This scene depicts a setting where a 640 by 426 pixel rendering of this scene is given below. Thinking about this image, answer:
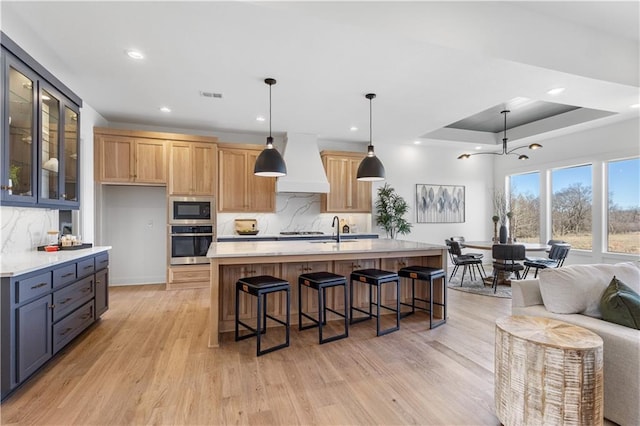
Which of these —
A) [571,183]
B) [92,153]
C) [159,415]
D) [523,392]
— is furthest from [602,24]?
[92,153]

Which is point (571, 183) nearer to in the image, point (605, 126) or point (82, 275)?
point (605, 126)

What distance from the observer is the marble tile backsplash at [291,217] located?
603 cm

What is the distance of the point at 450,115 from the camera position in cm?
482

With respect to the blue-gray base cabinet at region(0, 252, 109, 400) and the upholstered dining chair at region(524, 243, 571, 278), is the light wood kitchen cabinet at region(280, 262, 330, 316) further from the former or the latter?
the upholstered dining chair at region(524, 243, 571, 278)

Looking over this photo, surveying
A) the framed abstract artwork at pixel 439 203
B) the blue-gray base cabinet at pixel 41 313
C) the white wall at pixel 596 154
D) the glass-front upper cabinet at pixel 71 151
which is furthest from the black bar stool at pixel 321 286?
the white wall at pixel 596 154

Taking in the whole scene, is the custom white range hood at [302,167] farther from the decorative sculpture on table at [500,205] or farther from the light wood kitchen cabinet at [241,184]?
the decorative sculpture on table at [500,205]

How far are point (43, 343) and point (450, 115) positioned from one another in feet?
17.6

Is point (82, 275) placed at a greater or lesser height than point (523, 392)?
greater

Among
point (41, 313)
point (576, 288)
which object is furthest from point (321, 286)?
point (41, 313)

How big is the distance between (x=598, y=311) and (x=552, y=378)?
3.12 ft

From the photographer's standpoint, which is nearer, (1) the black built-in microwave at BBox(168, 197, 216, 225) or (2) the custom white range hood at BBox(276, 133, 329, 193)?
(1) the black built-in microwave at BBox(168, 197, 216, 225)

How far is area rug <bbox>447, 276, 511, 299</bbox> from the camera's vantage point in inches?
193

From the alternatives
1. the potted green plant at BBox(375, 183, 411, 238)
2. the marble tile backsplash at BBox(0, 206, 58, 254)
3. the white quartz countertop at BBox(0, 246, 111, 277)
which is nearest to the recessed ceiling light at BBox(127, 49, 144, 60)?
the marble tile backsplash at BBox(0, 206, 58, 254)

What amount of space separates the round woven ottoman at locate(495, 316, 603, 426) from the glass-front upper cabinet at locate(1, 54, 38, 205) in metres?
3.71
